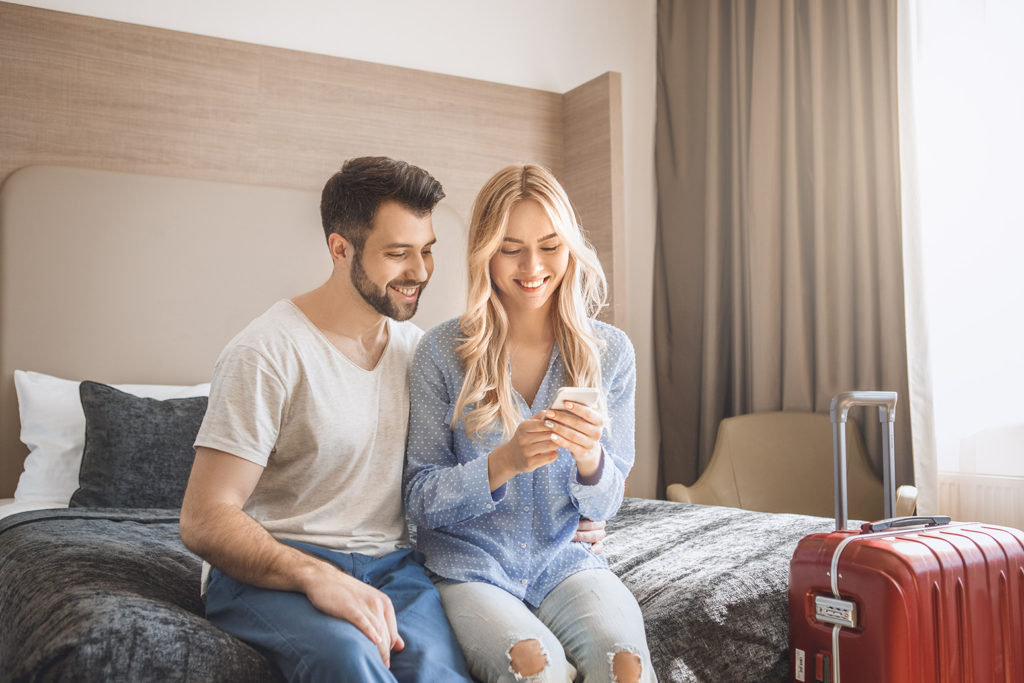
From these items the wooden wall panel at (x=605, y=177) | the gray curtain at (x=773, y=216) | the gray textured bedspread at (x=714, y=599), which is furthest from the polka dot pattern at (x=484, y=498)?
the wooden wall panel at (x=605, y=177)

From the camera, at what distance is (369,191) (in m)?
1.66

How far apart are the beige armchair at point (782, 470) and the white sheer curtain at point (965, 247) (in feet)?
0.81

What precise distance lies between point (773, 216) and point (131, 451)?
2.49 meters

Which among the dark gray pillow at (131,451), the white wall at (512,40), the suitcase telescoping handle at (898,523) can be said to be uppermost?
the white wall at (512,40)

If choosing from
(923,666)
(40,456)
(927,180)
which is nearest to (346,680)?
(923,666)

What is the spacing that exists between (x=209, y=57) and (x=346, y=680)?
8.77 ft

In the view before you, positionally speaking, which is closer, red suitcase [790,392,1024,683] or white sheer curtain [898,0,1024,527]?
red suitcase [790,392,1024,683]

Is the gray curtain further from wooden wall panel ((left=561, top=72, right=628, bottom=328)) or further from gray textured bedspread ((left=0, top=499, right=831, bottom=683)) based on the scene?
gray textured bedspread ((left=0, top=499, right=831, bottom=683))

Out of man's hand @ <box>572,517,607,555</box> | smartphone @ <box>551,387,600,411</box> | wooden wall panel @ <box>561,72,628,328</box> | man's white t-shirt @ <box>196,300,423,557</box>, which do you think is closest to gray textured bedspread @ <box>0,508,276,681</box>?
man's white t-shirt @ <box>196,300,423,557</box>

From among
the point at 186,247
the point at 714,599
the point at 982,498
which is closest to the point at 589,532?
the point at 714,599

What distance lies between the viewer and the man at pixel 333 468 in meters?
1.27

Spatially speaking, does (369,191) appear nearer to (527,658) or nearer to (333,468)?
(333,468)

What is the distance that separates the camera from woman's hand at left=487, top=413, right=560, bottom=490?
1.45 m

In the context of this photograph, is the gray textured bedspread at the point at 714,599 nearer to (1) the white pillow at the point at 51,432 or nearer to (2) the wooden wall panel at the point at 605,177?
(1) the white pillow at the point at 51,432
